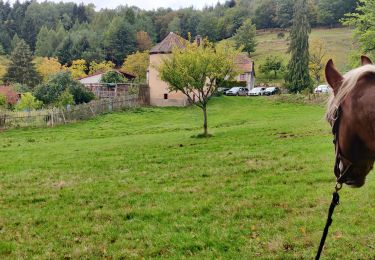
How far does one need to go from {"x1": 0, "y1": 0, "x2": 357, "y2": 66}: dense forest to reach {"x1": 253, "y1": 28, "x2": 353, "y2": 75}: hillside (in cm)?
868

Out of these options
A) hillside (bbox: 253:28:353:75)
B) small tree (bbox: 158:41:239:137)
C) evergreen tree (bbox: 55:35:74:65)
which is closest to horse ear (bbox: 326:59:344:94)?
small tree (bbox: 158:41:239:137)

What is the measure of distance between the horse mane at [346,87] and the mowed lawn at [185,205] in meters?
0.20

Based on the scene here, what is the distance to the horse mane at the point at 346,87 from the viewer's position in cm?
217

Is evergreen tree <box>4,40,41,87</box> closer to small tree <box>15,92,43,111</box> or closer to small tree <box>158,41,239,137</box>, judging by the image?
small tree <box>15,92,43,111</box>

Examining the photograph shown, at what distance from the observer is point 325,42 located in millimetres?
93562

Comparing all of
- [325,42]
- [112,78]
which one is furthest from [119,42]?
[325,42]

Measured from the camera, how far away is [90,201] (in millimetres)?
8734

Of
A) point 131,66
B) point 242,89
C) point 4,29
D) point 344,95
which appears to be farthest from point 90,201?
point 4,29

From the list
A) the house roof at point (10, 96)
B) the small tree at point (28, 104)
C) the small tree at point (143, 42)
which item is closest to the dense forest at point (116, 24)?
the small tree at point (143, 42)

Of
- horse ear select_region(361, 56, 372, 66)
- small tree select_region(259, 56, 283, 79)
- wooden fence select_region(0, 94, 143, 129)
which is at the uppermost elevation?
small tree select_region(259, 56, 283, 79)

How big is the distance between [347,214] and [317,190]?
159cm

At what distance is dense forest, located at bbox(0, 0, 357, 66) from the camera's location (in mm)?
102000

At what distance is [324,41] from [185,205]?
9504 cm

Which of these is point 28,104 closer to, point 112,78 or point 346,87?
point 112,78
